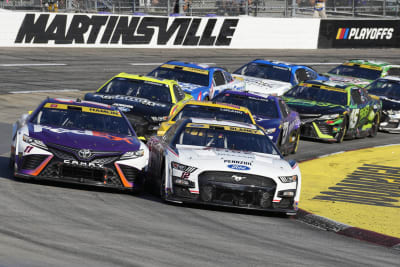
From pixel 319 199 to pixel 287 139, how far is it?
4551 mm

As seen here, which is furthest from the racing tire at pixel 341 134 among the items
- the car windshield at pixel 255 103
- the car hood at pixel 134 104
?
the car hood at pixel 134 104

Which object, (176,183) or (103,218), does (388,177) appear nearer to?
(176,183)

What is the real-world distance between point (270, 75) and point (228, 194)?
48.4ft


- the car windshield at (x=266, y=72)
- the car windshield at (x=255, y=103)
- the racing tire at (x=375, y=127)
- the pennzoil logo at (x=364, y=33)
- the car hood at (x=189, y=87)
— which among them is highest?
the car windshield at (x=255, y=103)

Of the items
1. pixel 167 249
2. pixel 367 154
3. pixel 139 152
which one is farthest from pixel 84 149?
pixel 367 154

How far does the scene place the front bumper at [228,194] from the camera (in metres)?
10.8

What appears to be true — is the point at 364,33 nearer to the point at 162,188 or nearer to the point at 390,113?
the point at 390,113

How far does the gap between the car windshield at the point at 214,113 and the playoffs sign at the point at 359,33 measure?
29.5 metres

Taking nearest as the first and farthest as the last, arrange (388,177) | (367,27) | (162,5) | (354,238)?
(354,238), (388,177), (162,5), (367,27)

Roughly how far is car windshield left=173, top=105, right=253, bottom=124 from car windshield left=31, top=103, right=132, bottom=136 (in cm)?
209

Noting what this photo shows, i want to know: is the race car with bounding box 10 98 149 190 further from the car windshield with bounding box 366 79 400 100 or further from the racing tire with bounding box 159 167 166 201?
the car windshield with bounding box 366 79 400 100

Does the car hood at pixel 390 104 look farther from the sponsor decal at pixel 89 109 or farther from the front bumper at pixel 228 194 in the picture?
the front bumper at pixel 228 194

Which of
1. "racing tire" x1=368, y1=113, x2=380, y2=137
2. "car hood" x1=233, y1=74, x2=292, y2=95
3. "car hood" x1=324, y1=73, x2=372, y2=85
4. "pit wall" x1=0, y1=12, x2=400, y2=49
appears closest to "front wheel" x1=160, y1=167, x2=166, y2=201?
"racing tire" x1=368, y1=113, x2=380, y2=137

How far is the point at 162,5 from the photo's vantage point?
3950 cm
